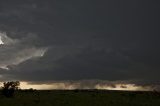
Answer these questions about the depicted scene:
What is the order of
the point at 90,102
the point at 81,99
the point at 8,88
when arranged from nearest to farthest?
1. the point at 90,102
2. the point at 81,99
3. the point at 8,88

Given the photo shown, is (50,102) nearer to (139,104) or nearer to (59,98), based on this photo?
(59,98)

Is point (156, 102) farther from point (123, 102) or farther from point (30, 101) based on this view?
point (30, 101)

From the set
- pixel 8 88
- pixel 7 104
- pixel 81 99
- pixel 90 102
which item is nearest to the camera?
pixel 7 104

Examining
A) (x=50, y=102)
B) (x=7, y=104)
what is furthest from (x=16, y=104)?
(x=50, y=102)

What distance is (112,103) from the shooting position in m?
55.4

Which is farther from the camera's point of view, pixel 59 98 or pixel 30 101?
pixel 59 98

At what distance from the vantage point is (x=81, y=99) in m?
58.8

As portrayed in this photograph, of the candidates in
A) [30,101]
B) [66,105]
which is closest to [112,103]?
[66,105]

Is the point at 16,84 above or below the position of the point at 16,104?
above

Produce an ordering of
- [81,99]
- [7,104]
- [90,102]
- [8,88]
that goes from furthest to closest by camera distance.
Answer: [8,88] < [81,99] < [90,102] < [7,104]

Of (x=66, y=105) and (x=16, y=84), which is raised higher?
(x=16, y=84)

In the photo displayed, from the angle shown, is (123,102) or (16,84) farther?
(16,84)

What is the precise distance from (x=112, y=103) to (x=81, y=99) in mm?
5511

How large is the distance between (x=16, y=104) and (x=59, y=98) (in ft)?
30.5
